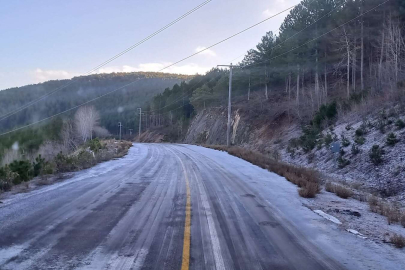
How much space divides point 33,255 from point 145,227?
2.44 meters

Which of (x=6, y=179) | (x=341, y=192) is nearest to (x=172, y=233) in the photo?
(x=341, y=192)

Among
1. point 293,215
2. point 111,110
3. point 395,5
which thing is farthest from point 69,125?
point 293,215

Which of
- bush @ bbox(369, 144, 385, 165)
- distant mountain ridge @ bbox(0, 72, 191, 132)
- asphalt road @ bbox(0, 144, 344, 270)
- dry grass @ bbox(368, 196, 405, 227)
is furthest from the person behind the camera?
distant mountain ridge @ bbox(0, 72, 191, 132)

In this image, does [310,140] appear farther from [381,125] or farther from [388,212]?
[388,212]

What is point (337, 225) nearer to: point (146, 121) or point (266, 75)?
point (266, 75)

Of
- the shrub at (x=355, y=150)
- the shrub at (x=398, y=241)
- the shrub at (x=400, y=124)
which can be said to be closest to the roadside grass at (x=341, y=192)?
the shrub at (x=398, y=241)

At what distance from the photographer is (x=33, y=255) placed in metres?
6.07

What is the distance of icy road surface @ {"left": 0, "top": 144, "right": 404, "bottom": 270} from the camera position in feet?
19.9

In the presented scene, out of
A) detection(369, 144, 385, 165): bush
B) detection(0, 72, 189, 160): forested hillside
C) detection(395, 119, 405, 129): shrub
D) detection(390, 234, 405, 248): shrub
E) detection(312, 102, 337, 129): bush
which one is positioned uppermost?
detection(0, 72, 189, 160): forested hillside

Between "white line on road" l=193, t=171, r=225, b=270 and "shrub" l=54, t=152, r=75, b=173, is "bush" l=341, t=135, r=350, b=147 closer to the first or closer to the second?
"white line on road" l=193, t=171, r=225, b=270

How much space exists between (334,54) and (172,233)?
41.1 metres

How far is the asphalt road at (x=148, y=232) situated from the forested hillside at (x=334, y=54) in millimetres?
19006

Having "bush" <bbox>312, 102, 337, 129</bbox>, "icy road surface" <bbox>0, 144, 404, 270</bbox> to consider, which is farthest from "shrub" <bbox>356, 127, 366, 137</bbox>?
"icy road surface" <bbox>0, 144, 404, 270</bbox>

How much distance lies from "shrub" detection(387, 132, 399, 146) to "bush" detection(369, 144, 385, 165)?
521 mm
